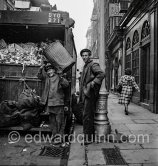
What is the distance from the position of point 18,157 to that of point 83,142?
56.6 inches

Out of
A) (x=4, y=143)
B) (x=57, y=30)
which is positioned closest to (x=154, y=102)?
(x=57, y=30)

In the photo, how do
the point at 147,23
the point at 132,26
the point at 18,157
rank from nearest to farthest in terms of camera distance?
1. the point at 18,157
2. the point at 147,23
3. the point at 132,26

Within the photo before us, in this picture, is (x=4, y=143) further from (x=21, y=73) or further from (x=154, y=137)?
(x=154, y=137)

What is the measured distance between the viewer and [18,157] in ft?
14.7

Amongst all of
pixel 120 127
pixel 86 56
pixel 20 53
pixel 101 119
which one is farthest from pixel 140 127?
pixel 20 53

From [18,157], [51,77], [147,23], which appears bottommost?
[18,157]

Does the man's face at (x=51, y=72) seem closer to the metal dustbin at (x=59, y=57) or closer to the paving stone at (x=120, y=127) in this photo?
the metal dustbin at (x=59, y=57)

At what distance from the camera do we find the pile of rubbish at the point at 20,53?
6.72 metres

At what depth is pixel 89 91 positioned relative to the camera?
512cm

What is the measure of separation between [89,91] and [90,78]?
0.31 metres

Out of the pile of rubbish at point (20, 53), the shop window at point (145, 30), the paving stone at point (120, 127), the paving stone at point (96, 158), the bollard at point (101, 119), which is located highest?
the shop window at point (145, 30)

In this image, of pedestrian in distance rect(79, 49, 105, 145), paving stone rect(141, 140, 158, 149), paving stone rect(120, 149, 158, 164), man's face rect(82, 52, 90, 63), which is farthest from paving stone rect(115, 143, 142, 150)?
man's face rect(82, 52, 90, 63)

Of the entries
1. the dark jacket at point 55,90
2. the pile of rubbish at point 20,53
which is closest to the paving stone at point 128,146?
the dark jacket at point 55,90

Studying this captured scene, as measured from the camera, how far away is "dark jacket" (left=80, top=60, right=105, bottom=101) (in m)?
5.09
